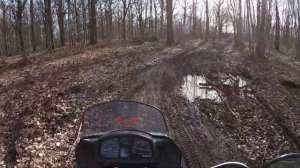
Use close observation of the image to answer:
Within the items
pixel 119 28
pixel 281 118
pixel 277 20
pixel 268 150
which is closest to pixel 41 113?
pixel 268 150

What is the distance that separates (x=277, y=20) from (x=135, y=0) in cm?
1765

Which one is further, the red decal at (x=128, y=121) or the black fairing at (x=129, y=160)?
the red decal at (x=128, y=121)

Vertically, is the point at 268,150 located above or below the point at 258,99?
below

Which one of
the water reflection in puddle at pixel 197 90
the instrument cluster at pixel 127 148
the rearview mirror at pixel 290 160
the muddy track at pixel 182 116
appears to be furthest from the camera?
the water reflection in puddle at pixel 197 90

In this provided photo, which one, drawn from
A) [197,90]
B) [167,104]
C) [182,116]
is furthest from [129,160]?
[197,90]

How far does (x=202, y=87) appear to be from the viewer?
39.4 ft

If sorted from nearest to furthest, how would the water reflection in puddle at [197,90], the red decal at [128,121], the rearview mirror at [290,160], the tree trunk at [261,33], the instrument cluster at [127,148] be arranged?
the rearview mirror at [290,160], the instrument cluster at [127,148], the red decal at [128,121], the water reflection in puddle at [197,90], the tree trunk at [261,33]

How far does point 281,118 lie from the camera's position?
9.48 m

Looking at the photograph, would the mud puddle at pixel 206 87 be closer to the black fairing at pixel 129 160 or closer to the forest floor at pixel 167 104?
the forest floor at pixel 167 104

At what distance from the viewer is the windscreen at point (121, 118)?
466 centimetres

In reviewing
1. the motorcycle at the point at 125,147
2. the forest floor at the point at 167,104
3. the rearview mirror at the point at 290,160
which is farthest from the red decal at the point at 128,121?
the forest floor at the point at 167,104

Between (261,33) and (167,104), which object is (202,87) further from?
(261,33)

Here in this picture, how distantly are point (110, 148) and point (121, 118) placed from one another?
53cm

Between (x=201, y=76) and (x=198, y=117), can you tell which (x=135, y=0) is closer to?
(x=201, y=76)
